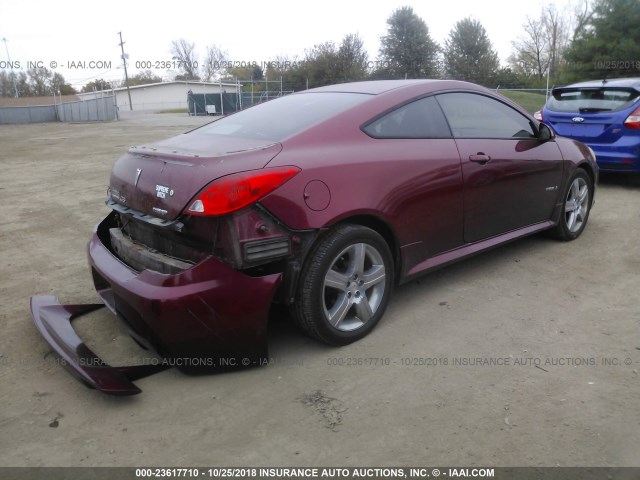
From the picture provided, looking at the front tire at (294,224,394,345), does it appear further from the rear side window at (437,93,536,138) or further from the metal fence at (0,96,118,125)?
the metal fence at (0,96,118,125)

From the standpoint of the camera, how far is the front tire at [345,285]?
2.89 metres

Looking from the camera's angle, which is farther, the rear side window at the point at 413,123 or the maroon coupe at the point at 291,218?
the rear side window at the point at 413,123

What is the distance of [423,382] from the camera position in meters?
2.81

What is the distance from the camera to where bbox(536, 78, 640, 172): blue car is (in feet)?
22.4

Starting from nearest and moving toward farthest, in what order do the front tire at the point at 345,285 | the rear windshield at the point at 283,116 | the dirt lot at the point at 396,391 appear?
the dirt lot at the point at 396,391, the front tire at the point at 345,285, the rear windshield at the point at 283,116

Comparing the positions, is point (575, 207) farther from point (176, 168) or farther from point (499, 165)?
point (176, 168)

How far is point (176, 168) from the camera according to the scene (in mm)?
2801

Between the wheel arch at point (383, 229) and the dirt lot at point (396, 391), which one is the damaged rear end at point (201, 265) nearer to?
the dirt lot at point (396, 391)

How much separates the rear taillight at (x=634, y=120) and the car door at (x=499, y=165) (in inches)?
113

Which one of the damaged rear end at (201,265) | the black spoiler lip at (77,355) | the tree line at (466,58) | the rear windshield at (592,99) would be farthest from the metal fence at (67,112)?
the damaged rear end at (201,265)

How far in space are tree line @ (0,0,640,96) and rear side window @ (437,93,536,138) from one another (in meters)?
25.7

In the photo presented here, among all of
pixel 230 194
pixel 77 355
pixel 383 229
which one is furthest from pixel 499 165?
pixel 77 355

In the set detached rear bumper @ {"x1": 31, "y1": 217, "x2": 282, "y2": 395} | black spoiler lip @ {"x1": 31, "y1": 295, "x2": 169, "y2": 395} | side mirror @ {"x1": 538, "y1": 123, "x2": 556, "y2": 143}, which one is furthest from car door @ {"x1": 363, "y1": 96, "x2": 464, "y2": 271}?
black spoiler lip @ {"x1": 31, "y1": 295, "x2": 169, "y2": 395}

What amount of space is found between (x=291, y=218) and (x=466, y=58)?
55.9 metres
